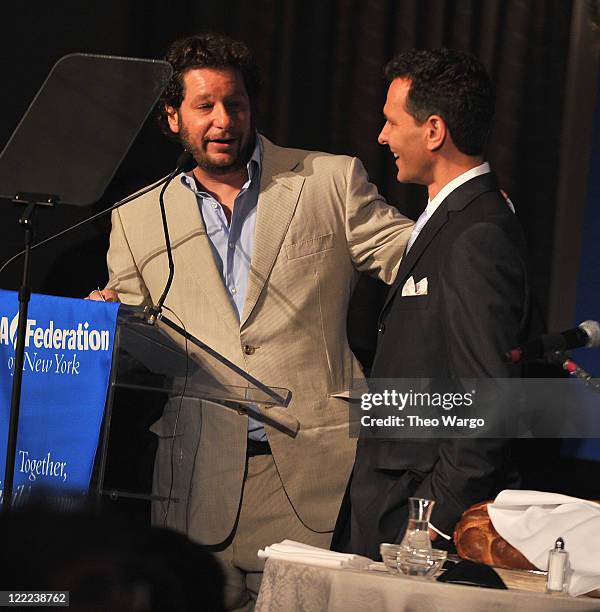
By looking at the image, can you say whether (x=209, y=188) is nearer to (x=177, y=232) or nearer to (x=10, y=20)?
(x=177, y=232)

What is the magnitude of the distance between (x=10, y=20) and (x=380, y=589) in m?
2.36

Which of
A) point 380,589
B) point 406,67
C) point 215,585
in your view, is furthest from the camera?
point 406,67

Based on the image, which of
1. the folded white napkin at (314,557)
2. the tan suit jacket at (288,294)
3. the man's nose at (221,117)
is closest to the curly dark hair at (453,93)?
the tan suit jacket at (288,294)

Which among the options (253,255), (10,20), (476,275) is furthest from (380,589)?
(10,20)

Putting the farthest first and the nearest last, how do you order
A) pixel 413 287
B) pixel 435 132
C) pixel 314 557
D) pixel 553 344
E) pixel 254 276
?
pixel 254 276 → pixel 435 132 → pixel 413 287 → pixel 314 557 → pixel 553 344

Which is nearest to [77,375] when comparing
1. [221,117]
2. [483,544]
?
[483,544]

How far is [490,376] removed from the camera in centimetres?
235

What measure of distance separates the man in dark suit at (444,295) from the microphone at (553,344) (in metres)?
0.51

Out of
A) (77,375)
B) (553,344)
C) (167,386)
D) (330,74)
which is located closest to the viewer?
(553,344)

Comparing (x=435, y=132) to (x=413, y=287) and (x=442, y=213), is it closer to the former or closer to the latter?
(x=442, y=213)

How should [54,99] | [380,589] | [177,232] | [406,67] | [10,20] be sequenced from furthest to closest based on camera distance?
1. [10,20]
2. [177,232]
3. [406,67]
4. [54,99]
5. [380,589]

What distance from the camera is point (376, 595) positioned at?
182 cm

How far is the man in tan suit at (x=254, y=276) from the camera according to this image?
2.76 m

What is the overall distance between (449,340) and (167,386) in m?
0.62
